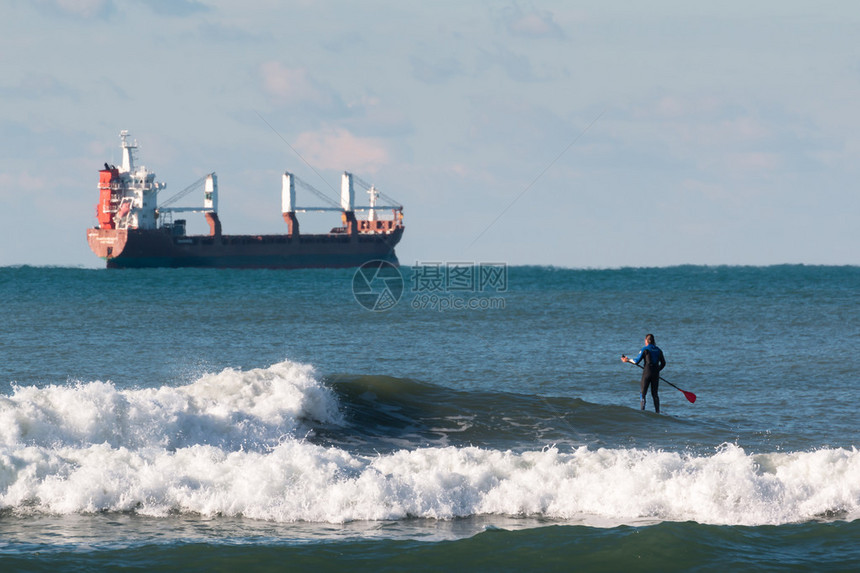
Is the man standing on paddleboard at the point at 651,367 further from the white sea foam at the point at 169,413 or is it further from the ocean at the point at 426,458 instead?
the white sea foam at the point at 169,413

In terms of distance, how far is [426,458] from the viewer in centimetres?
1155

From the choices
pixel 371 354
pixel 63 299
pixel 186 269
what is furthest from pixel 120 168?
pixel 371 354

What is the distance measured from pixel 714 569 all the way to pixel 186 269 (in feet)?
312

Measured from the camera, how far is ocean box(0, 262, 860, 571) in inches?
350

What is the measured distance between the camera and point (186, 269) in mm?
98938

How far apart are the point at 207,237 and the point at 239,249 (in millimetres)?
3556

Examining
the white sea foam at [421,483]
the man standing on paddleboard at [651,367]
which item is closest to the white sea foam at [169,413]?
the white sea foam at [421,483]

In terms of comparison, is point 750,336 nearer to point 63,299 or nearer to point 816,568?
point 816,568

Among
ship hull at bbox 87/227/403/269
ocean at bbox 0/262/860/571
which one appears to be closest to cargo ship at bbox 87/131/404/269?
ship hull at bbox 87/227/403/269

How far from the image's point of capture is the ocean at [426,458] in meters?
8.89

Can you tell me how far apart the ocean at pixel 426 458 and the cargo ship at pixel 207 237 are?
205 ft
